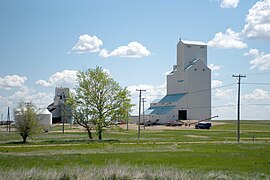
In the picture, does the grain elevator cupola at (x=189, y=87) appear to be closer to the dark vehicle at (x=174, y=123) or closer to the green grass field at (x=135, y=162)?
the dark vehicle at (x=174, y=123)

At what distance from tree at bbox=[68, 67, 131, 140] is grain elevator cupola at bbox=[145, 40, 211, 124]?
66182 mm

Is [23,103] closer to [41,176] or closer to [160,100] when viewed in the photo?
[41,176]

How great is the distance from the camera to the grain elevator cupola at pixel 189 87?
5645 inches

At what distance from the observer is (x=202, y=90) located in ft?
476

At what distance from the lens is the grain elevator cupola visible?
14338 centimetres

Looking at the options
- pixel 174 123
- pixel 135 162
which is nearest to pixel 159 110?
pixel 174 123

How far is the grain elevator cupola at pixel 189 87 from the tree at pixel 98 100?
66182mm

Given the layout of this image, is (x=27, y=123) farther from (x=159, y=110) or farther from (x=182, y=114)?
(x=159, y=110)

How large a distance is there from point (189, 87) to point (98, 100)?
70.0 m

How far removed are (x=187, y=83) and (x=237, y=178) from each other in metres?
122

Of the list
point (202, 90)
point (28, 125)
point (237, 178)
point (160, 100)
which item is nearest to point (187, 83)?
point (202, 90)

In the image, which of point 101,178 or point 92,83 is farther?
point 92,83

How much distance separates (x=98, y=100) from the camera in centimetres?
7769

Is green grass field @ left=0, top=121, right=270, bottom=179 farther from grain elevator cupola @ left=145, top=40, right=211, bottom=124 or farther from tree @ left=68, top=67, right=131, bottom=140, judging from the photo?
grain elevator cupola @ left=145, top=40, right=211, bottom=124
